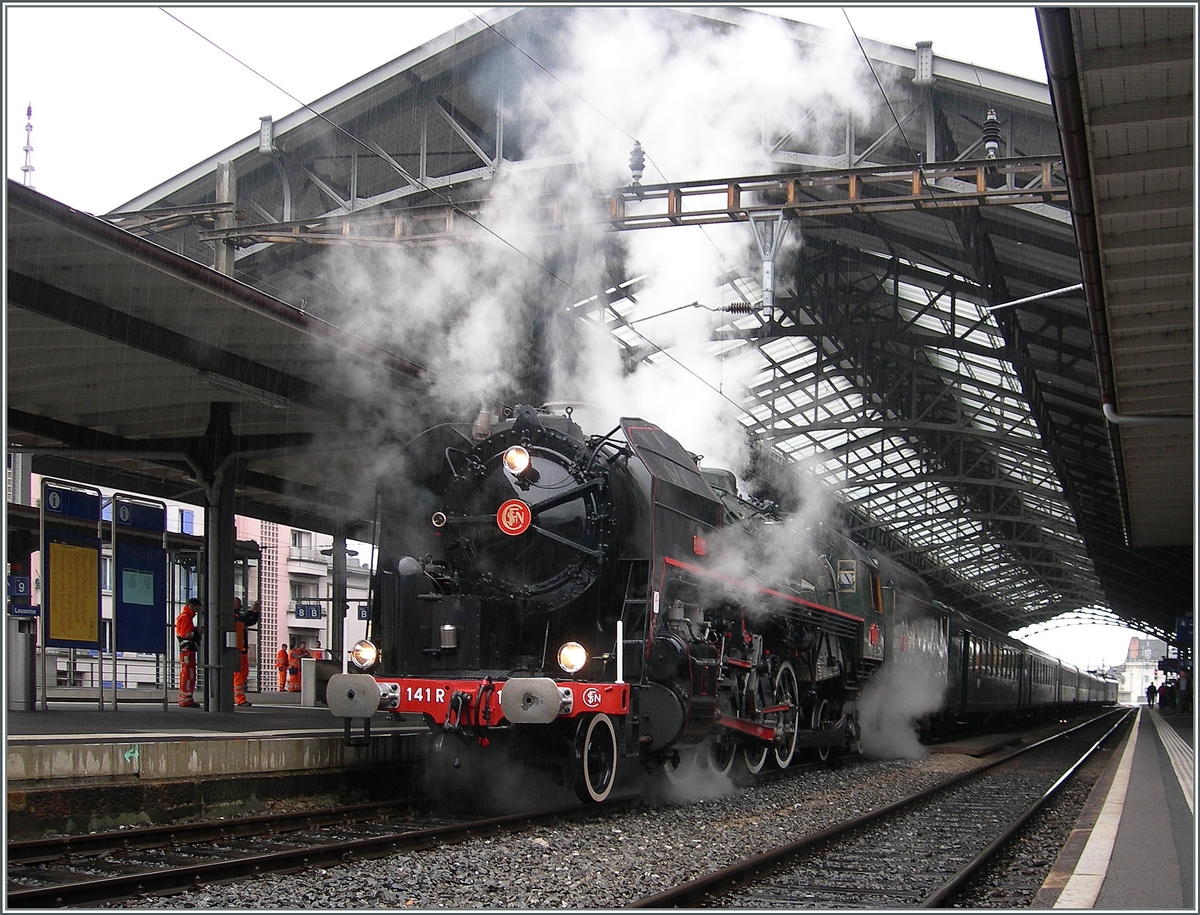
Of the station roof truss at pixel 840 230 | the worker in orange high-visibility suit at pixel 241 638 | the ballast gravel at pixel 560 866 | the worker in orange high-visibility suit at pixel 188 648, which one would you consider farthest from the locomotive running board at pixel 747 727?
the worker in orange high-visibility suit at pixel 188 648

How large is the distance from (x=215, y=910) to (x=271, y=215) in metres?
15.1

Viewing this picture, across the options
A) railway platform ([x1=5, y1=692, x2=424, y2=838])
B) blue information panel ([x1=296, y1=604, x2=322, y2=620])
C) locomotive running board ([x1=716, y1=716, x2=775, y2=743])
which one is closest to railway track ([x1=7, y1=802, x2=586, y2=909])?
railway platform ([x1=5, y1=692, x2=424, y2=838])

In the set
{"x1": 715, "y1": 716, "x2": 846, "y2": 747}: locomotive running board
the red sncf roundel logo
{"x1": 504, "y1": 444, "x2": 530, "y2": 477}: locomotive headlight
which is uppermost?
{"x1": 504, "y1": 444, "x2": 530, "y2": 477}: locomotive headlight

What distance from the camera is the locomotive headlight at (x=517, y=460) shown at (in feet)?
24.6

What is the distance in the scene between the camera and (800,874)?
19.2 feet

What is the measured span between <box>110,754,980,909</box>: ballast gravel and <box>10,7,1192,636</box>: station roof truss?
423 centimetres

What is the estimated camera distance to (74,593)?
30.8 feet

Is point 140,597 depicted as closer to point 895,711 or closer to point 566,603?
point 566,603

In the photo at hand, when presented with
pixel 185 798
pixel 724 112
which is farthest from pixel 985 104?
pixel 185 798

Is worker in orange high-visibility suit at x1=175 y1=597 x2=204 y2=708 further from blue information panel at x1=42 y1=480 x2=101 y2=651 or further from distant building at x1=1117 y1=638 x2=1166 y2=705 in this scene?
distant building at x1=1117 y1=638 x2=1166 y2=705

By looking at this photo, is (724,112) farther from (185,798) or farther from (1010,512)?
(1010,512)

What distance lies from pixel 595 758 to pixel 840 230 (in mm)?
11631

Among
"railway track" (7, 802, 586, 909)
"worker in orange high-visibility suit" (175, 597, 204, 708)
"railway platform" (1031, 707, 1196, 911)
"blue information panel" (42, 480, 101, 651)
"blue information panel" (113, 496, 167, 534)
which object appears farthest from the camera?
"worker in orange high-visibility suit" (175, 597, 204, 708)

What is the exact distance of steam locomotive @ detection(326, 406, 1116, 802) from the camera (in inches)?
286
